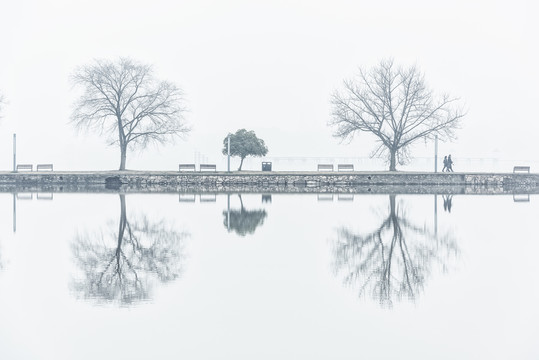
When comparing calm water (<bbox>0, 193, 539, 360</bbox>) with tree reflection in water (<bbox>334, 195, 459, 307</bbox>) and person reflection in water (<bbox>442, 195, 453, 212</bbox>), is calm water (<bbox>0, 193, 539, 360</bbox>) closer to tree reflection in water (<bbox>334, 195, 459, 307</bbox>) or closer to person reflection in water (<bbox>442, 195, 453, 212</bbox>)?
tree reflection in water (<bbox>334, 195, 459, 307</bbox>)

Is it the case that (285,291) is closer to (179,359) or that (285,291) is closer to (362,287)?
(362,287)

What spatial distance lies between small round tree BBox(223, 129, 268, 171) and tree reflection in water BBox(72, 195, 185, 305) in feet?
104

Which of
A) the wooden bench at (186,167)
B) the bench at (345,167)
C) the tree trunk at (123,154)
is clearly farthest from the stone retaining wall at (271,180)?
the bench at (345,167)

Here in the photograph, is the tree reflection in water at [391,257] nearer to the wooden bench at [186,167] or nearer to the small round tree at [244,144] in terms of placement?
the small round tree at [244,144]

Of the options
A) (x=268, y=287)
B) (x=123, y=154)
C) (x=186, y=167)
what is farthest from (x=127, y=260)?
(x=123, y=154)

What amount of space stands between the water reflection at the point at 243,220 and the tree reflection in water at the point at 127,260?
1.90 metres

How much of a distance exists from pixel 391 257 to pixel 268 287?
4294 mm

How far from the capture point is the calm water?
32.0 ft

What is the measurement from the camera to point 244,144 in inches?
2138

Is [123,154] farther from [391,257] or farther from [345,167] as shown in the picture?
[391,257]

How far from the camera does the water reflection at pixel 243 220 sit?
21734 millimetres

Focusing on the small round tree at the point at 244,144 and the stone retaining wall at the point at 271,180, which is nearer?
the stone retaining wall at the point at 271,180

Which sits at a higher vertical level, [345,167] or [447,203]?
A: [345,167]

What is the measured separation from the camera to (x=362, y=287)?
43.3ft
